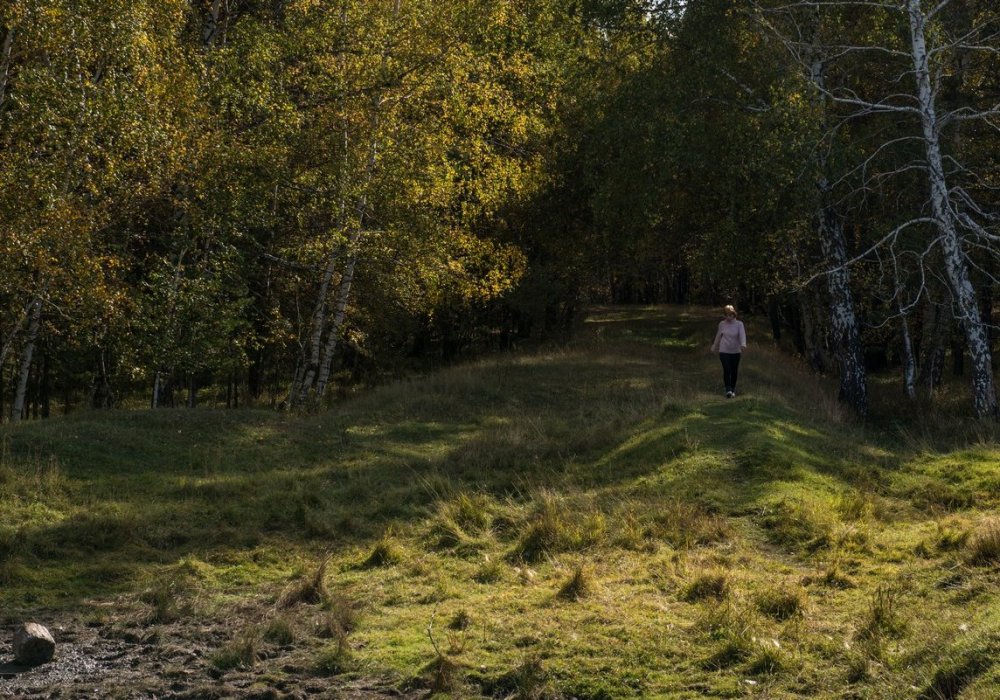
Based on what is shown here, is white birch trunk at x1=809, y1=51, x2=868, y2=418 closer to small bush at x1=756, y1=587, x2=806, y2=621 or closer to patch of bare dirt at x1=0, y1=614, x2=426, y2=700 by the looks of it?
small bush at x1=756, y1=587, x2=806, y2=621

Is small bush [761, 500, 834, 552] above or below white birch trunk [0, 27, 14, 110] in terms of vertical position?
below

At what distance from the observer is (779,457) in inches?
519

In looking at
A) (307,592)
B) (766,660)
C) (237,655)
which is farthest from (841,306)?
(237,655)

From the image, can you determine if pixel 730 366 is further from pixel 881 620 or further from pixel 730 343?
pixel 881 620

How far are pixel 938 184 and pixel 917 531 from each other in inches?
411

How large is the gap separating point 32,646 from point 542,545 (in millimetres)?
5016

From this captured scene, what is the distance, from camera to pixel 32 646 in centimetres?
762

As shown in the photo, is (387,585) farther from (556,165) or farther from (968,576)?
(556,165)

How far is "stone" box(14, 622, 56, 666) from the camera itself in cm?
760

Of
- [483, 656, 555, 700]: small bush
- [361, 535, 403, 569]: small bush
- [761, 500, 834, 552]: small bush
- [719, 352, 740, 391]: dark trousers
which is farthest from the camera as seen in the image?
[719, 352, 740, 391]: dark trousers

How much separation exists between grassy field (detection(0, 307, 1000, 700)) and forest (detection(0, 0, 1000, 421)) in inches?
126

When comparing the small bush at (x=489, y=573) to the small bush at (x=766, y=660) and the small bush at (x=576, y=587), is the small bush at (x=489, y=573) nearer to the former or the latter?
the small bush at (x=576, y=587)

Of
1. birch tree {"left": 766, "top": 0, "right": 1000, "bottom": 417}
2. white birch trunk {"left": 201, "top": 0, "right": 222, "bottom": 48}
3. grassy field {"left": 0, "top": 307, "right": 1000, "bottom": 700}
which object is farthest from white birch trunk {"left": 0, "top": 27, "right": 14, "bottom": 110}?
birch tree {"left": 766, "top": 0, "right": 1000, "bottom": 417}

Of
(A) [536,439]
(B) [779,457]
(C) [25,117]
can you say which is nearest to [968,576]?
(B) [779,457]
